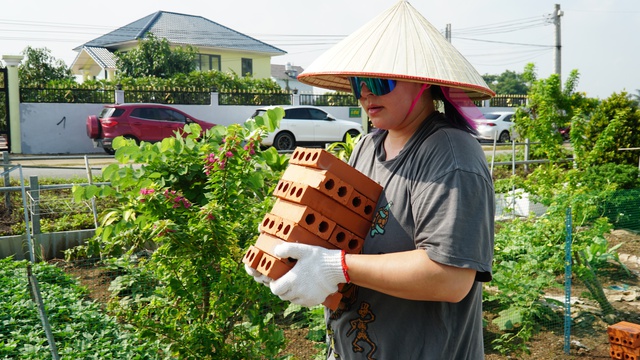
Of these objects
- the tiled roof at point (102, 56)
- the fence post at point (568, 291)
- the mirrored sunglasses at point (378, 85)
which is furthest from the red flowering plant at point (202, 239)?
the tiled roof at point (102, 56)

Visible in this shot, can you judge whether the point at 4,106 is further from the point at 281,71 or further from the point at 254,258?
the point at 281,71

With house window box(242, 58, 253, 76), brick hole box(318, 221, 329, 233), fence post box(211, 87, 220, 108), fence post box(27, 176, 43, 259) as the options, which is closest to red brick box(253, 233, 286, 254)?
brick hole box(318, 221, 329, 233)

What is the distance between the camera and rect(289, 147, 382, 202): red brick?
67.0 inches

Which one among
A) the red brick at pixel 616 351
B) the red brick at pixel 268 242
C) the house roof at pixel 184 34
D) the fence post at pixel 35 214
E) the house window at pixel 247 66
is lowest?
the red brick at pixel 616 351

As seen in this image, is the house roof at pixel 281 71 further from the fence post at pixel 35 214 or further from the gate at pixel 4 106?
the fence post at pixel 35 214

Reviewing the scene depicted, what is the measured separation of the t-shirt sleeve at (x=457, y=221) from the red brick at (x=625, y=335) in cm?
298

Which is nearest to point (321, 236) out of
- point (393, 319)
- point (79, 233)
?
point (393, 319)

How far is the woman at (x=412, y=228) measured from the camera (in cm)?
148

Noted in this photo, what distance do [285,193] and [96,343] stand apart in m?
2.61

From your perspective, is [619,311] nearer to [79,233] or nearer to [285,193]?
[285,193]

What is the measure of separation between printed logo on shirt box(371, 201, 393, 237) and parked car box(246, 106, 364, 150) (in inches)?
603

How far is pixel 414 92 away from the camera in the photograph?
67.8 inches

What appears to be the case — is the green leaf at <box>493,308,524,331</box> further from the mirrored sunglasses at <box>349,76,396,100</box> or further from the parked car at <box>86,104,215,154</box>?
the parked car at <box>86,104,215,154</box>

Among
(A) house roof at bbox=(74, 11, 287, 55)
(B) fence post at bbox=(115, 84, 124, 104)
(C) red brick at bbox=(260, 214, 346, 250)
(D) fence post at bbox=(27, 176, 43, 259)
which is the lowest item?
(D) fence post at bbox=(27, 176, 43, 259)
